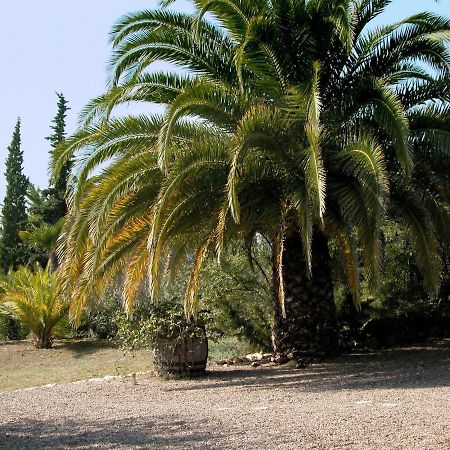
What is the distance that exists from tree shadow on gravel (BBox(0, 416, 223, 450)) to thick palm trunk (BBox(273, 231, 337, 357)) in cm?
466

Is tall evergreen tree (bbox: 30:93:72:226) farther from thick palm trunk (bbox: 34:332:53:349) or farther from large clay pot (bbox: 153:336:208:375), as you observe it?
large clay pot (bbox: 153:336:208:375)

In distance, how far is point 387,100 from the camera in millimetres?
9906

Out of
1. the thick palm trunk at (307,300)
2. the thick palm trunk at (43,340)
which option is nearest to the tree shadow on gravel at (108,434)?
the thick palm trunk at (307,300)

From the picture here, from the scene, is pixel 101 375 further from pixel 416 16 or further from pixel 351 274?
pixel 416 16

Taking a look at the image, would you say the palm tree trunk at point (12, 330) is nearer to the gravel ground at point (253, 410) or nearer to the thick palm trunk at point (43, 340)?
the thick palm trunk at point (43, 340)

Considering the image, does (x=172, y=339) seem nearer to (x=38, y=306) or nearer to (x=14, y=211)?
(x=38, y=306)

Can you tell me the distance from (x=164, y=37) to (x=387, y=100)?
3980mm

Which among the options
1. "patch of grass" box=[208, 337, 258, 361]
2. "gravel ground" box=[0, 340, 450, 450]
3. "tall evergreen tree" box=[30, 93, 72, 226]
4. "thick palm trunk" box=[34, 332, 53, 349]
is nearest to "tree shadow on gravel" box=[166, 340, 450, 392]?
"gravel ground" box=[0, 340, 450, 450]

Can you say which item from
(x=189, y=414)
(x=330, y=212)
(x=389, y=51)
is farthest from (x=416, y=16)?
(x=189, y=414)

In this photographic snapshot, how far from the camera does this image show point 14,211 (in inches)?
1580

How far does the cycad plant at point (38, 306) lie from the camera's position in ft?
66.2

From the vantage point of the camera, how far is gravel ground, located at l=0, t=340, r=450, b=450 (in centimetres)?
597

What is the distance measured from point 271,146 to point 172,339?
3797 millimetres

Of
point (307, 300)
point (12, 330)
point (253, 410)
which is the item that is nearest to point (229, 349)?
point (307, 300)
